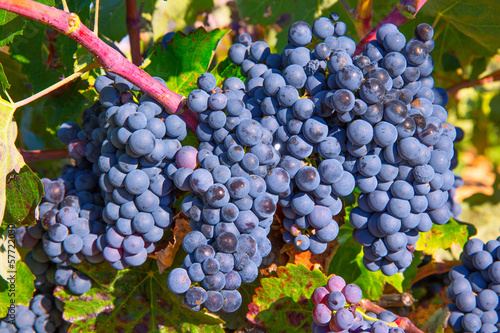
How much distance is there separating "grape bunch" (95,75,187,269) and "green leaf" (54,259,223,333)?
10.3 inches

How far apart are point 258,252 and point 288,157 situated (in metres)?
0.23

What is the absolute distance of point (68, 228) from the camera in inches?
45.9

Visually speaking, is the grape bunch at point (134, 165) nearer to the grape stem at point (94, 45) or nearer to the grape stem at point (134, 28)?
the grape stem at point (94, 45)

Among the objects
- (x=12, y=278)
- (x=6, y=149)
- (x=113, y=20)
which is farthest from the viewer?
(x=113, y=20)

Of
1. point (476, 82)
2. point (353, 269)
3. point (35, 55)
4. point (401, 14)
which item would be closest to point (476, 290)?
point (353, 269)

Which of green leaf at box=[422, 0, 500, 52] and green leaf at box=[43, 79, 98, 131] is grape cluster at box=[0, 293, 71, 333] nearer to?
green leaf at box=[43, 79, 98, 131]

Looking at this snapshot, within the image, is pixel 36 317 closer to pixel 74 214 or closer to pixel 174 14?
pixel 74 214

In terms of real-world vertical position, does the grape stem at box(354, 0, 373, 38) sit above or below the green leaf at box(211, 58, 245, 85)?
above

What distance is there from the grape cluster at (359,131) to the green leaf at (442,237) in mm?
365

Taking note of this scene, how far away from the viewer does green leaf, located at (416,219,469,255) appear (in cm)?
140

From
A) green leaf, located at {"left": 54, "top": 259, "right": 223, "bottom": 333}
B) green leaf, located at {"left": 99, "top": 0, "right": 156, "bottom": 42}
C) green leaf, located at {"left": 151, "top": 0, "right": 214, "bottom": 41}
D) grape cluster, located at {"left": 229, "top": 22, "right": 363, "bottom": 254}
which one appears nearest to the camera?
grape cluster, located at {"left": 229, "top": 22, "right": 363, "bottom": 254}

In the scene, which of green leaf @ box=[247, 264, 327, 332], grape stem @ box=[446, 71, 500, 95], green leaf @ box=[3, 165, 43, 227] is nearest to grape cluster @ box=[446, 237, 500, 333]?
green leaf @ box=[247, 264, 327, 332]

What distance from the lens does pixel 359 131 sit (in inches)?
36.1

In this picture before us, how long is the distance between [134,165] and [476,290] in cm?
98
